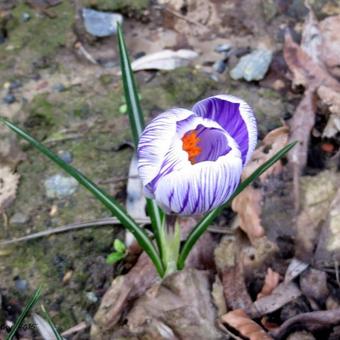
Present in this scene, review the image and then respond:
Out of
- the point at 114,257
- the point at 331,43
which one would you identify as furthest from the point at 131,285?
the point at 331,43

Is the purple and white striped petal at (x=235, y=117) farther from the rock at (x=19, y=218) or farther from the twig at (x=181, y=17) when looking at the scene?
the twig at (x=181, y=17)

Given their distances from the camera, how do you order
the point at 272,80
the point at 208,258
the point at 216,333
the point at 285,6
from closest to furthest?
the point at 216,333 → the point at 208,258 → the point at 272,80 → the point at 285,6

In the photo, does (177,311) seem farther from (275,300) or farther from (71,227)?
(71,227)

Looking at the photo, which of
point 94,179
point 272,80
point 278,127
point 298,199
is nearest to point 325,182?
point 298,199

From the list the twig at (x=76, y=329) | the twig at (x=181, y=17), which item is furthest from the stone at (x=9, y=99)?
the twig at (x=76, y=329)

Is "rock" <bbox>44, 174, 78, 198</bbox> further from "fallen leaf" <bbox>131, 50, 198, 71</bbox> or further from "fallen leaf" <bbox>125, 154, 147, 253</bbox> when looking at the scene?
"fallen leaf" <bbox>131, 50, 198, 71</bbox>

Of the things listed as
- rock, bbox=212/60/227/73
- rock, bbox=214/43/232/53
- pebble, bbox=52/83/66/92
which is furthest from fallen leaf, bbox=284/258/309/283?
pebble, bbox=52/83/66/92

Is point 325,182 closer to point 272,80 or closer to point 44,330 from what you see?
point 272,80
